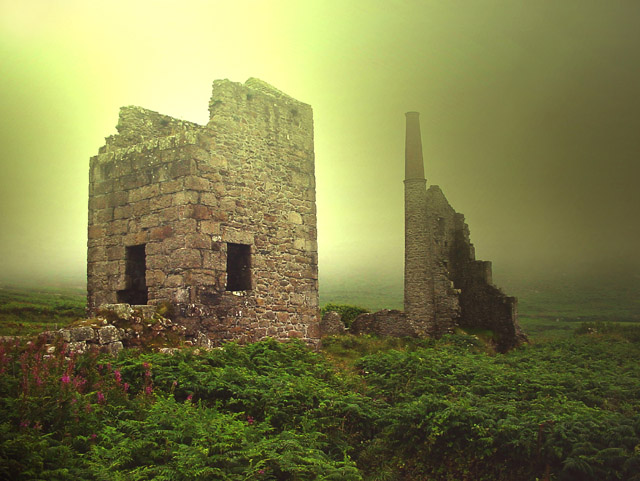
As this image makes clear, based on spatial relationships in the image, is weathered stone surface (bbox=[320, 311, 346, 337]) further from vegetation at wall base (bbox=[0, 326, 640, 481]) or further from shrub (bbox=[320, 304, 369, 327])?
vegetation at wall base (bbox=[0, 326, 640, 481])

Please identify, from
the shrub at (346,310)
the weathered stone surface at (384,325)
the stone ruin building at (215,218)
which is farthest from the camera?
the shrub at (346,310)

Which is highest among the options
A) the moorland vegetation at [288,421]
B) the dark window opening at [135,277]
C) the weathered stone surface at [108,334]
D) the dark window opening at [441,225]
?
the dark window opening at [441,225]

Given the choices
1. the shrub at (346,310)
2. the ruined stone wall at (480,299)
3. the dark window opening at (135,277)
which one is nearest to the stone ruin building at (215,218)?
the dark window opening at (135,277)

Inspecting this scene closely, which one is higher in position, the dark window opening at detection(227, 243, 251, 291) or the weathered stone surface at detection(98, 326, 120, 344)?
the dark window opening at detection(227, 243, 251, 291)

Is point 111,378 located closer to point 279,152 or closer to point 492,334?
point 279,152

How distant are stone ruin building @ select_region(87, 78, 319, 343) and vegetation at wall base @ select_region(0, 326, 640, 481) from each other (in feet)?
7.26

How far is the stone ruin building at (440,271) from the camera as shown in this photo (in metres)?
28.5

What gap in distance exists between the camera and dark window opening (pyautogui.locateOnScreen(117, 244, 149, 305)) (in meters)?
11.9

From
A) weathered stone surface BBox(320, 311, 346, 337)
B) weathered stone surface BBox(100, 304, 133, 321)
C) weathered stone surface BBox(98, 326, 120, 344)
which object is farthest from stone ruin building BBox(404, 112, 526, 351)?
weathered stone surface BBox(98, 326, 120, 344)

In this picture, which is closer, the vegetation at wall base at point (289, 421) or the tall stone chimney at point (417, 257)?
the vegetation at wall base at point (289, 421)

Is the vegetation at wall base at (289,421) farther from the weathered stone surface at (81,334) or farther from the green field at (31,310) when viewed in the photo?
the green field at (31,310)

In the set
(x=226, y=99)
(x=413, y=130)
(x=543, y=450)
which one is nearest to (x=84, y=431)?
(x=543, y=450)

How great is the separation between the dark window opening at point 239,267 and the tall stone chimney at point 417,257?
57.8 feet

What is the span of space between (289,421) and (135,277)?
6601 mm
